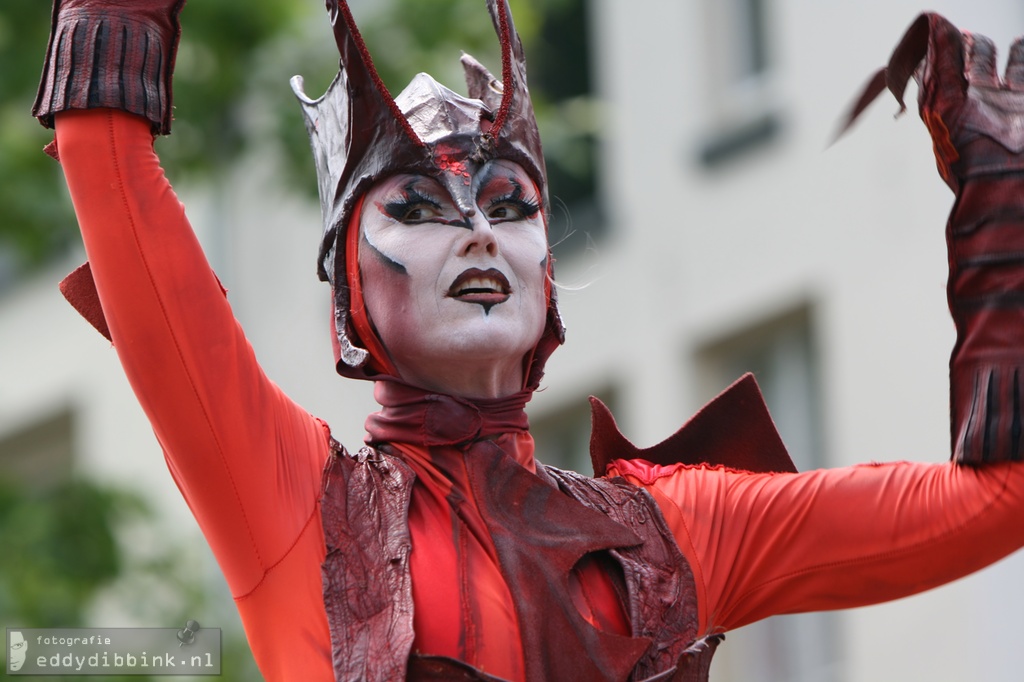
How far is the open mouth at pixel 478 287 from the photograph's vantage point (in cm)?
453

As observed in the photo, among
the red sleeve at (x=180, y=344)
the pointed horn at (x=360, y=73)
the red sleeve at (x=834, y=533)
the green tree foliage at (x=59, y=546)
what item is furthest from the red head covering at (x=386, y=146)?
the green tree foliage at (x=59, y=546)

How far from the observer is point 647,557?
4531 mm

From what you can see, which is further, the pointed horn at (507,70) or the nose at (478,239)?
the pointed horn at (507,70)

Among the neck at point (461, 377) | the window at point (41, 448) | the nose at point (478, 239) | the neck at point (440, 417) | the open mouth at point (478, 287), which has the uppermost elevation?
the nose at point (478, 239)

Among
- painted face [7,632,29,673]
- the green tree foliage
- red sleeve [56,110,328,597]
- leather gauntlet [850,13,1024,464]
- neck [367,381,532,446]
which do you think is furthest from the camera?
the green tree foliage

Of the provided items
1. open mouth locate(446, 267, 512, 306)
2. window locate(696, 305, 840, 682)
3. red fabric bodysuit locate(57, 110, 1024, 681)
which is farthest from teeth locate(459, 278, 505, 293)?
window locate(696, 305, 840, 682)

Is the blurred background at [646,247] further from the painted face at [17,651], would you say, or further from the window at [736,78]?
the painted face at [17,651]

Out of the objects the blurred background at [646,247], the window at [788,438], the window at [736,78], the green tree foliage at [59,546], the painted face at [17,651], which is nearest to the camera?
the painted face at [17,651]

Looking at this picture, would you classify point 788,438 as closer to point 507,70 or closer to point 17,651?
point 17,651

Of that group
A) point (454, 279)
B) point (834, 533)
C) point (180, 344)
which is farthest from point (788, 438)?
point (180, 344)

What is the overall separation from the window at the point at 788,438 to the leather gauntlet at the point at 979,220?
6511 millimetres

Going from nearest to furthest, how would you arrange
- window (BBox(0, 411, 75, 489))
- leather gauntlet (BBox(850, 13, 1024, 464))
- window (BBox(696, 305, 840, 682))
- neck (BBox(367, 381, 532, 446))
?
leather gauntlet (BBox(850, 13, 1024, 464)), neck (BBox(367, 381, 532, 446)), window (BBox(696, 305, 840, 682)), window (BBox(0, 411, 75, 489))

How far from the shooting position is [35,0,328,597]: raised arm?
14.0ft

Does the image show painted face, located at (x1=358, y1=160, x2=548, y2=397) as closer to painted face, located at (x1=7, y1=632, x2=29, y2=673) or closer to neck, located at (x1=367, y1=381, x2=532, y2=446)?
neck, located at (x1=367, y1=381, x2=532, y2=446)
